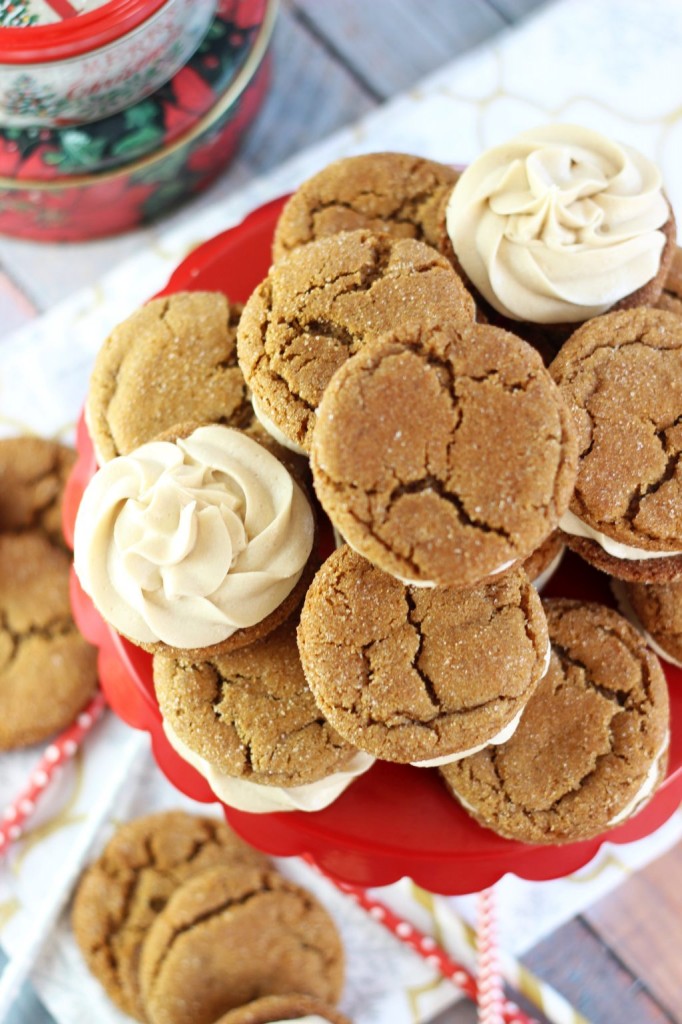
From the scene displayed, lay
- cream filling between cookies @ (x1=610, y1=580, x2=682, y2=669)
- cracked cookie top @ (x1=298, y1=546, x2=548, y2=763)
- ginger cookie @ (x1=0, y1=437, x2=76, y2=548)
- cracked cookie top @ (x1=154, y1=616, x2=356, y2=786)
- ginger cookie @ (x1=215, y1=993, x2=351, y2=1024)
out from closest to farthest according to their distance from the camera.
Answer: cracked cookie top @ (x1=298, y1=546, x2=548, y2=763)
cracked cookie top @ (x1=154, y1=616, x2=356, y2=786)
cream filling between cookies @ (x1=610, y1=580, x2=682, y2=669)
ginger cookie @ (x1=215, y1=993, x2=351, y2=1024)
ginger cookie @ (x1=0, y1=437, x2=76, y2=548)

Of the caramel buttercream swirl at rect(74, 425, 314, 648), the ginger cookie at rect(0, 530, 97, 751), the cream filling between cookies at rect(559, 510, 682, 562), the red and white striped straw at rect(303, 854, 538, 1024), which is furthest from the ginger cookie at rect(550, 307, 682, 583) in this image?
the ginger cookie at rect(0, 530, 97, 751)

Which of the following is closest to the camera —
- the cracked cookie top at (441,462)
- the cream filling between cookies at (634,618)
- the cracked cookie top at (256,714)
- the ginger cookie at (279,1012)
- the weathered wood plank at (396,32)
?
the cracked cookie top at (441,462)

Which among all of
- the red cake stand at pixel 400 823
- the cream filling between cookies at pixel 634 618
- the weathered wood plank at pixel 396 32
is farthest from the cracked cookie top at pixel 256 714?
the weathered wood plank at pixel 396 32

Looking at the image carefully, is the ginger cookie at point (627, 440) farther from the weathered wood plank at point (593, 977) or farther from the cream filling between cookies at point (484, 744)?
the weathered wood plank at point (593, 977)

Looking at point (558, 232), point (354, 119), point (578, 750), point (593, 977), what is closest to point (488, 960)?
point (593, 977)

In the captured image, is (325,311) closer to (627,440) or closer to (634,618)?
(627,440)

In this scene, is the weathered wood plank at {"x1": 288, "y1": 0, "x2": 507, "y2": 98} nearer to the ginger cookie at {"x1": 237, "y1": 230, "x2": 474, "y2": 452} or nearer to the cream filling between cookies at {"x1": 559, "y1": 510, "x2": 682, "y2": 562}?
the ginger cookie at {"x1": 237, "y1": 230, "x2": 474, "y2": 452}
